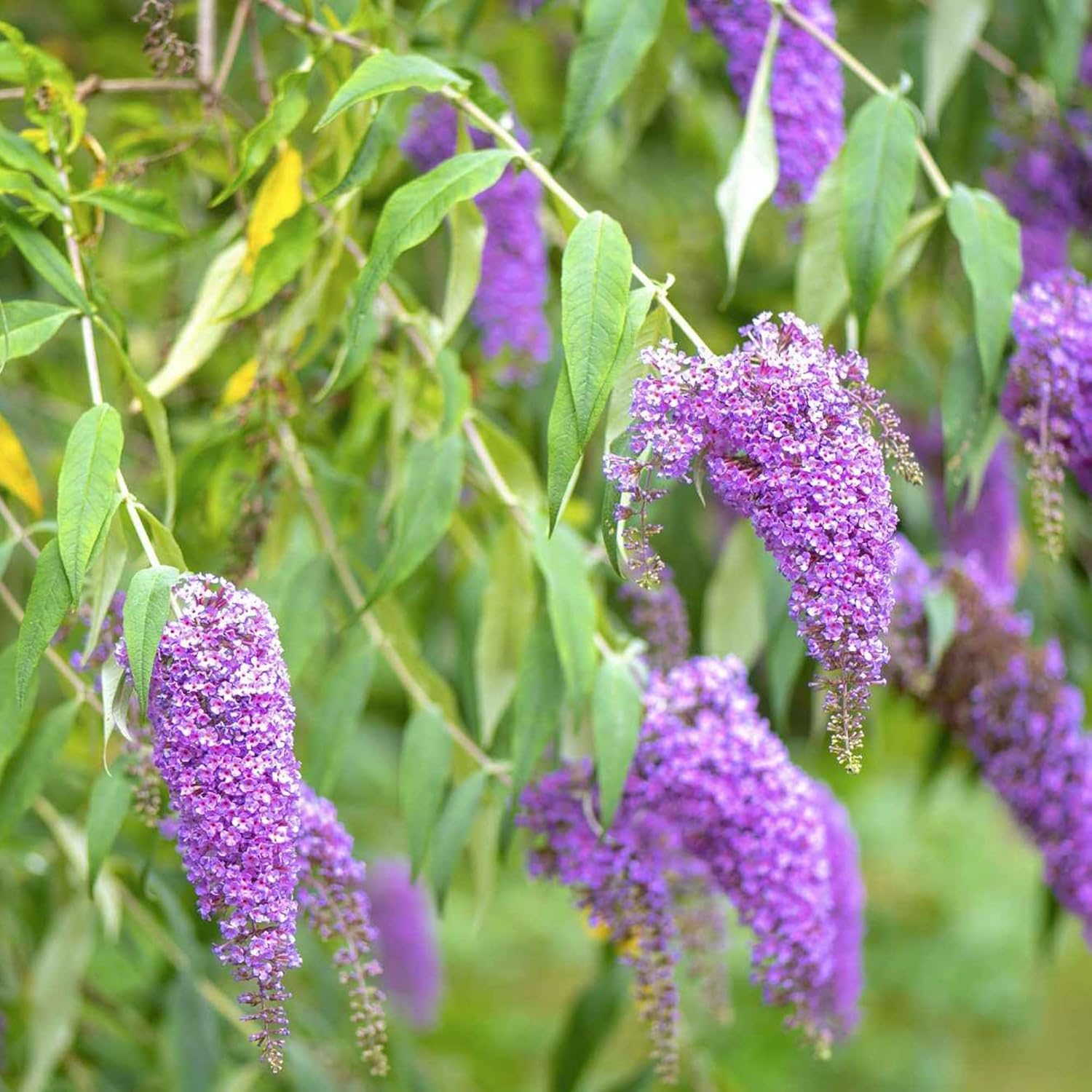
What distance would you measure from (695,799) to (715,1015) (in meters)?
0.60

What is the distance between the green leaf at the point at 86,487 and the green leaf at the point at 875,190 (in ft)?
2.82

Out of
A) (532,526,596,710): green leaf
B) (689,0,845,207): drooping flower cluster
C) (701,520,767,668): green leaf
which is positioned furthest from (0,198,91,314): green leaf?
(701,520,767,668): green leaf

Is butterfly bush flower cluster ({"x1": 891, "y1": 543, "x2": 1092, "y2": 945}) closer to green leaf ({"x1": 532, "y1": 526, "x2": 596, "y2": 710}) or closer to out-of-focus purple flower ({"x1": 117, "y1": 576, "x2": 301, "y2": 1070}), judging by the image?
green leaf ({"x1": 532, "y1": 526, "x2": 596, "y2": 710})

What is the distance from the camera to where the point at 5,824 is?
68.8 inches

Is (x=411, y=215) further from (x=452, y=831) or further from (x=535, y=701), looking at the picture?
(x=452, y=831)

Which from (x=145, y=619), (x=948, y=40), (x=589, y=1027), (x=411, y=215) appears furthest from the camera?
(x=589, y=1027)

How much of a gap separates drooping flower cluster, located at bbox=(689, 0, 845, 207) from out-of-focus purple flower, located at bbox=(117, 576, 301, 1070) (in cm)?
104

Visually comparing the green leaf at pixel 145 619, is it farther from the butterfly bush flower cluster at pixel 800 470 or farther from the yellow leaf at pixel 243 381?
the yellow leaf at pixel 243 381

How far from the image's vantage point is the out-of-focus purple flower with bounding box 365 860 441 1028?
13.1 ft

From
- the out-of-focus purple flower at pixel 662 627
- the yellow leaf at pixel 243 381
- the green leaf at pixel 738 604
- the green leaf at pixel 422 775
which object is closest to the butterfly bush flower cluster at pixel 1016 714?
the green leaf at pixel 738 604

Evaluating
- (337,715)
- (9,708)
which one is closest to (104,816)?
(9,708)

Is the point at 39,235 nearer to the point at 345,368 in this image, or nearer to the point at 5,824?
the point at 345,368

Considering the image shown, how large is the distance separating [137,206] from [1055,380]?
1085mm

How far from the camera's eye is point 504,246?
2.13m
